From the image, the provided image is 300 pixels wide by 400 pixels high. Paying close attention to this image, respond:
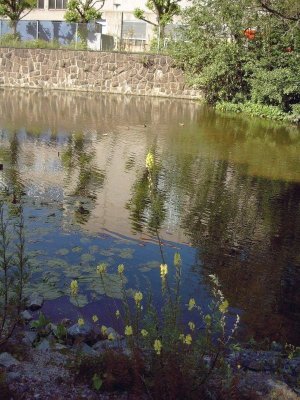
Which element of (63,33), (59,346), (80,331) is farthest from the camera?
(63,33)

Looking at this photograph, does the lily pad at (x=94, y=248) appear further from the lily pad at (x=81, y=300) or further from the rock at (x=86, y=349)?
the rock at (x=86, y=349)

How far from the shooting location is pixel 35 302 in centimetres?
559

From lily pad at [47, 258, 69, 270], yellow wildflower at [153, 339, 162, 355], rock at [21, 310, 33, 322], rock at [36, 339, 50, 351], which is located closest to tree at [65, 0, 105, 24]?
→ lily pad at [47, 258, 69, 270]

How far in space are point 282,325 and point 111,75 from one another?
74.3ft

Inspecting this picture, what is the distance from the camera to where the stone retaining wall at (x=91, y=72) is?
26.4 meters

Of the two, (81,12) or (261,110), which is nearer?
(261,110)

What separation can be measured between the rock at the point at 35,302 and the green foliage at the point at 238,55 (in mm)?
17395

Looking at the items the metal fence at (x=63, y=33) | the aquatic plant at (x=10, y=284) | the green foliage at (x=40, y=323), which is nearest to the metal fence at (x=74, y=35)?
the metal fence at (x=63, y=33)

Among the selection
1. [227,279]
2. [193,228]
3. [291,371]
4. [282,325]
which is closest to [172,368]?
[291,371]

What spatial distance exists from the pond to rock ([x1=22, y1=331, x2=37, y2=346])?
0.71 m

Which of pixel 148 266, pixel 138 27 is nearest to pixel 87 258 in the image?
pixel 148 266

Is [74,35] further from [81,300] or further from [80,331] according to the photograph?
[80,331]

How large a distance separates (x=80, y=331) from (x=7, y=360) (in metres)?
0.86

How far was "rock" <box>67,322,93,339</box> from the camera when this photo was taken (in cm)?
482
